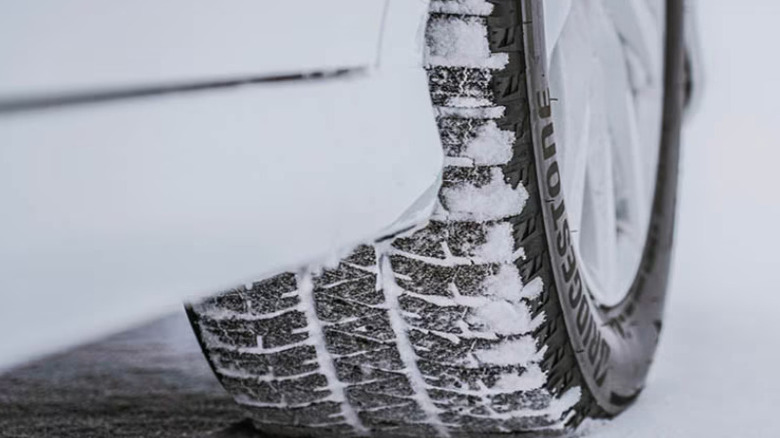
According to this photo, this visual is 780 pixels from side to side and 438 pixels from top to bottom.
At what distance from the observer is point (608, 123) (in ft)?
4.44

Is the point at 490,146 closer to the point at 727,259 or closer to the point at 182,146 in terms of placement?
the point at 182,146

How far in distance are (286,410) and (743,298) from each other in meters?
1.06

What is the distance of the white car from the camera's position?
0.51m

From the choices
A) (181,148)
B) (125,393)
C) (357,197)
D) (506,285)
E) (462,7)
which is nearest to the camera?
(181,148)

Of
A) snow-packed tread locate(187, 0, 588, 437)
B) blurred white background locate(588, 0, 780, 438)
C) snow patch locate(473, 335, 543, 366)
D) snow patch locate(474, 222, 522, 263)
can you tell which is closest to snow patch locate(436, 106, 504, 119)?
snow-packed tread locate(187, 0, 588, 437)

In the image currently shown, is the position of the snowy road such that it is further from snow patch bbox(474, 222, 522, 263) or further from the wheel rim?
snow patch bbox(474, 222, 522, 263)

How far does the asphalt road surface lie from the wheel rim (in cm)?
47

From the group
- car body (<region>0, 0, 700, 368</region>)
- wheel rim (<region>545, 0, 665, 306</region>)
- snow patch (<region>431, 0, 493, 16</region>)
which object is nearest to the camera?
car body (<region>0, 0, 700, 368</region>)

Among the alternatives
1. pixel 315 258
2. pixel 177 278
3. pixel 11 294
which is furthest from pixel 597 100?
pixel 11 294

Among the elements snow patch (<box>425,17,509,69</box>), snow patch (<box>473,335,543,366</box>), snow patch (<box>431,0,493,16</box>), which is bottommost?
snow patch (<box>473,335,543,366</box>)

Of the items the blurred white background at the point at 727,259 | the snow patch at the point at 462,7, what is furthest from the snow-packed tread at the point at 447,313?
the blurred white background at the point at 727,259

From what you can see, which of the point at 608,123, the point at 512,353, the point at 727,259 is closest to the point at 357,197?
the point at 512,353

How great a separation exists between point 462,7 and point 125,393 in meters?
0.85

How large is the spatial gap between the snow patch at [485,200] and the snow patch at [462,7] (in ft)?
A: 0.47
